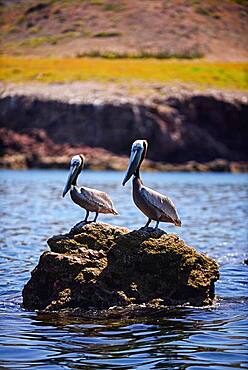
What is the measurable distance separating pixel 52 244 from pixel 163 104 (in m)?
75.0

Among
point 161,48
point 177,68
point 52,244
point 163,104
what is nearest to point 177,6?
point 161,48

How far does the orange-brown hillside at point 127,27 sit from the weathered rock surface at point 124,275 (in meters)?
126

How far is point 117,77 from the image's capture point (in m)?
96.8

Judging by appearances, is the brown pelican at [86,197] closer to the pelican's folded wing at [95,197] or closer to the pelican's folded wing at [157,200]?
the pelican's folded wing at [95,197]

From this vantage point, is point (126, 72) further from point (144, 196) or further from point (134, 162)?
point (144, 196)

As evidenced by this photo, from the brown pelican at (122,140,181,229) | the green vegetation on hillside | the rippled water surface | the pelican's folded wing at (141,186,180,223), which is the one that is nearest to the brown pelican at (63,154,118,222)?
the brown pelican at (122,140,181,229)

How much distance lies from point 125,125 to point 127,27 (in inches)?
3297

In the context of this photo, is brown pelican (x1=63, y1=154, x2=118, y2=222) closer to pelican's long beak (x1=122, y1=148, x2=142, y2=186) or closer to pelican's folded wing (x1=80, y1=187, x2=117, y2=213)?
pelican's folded wing (x1=80, y1=187, x2=117, y2=213)

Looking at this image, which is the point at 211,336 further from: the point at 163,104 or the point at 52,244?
the point at 163,104

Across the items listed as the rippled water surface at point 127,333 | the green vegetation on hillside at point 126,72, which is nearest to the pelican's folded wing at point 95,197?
the rippled water surface at point 127,333

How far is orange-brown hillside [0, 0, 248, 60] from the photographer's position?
15055 cm

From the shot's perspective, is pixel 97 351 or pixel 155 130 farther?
pixel 155 130

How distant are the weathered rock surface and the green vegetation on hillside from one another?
267 ft

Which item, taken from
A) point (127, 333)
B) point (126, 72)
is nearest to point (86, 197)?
point (127, 333)
